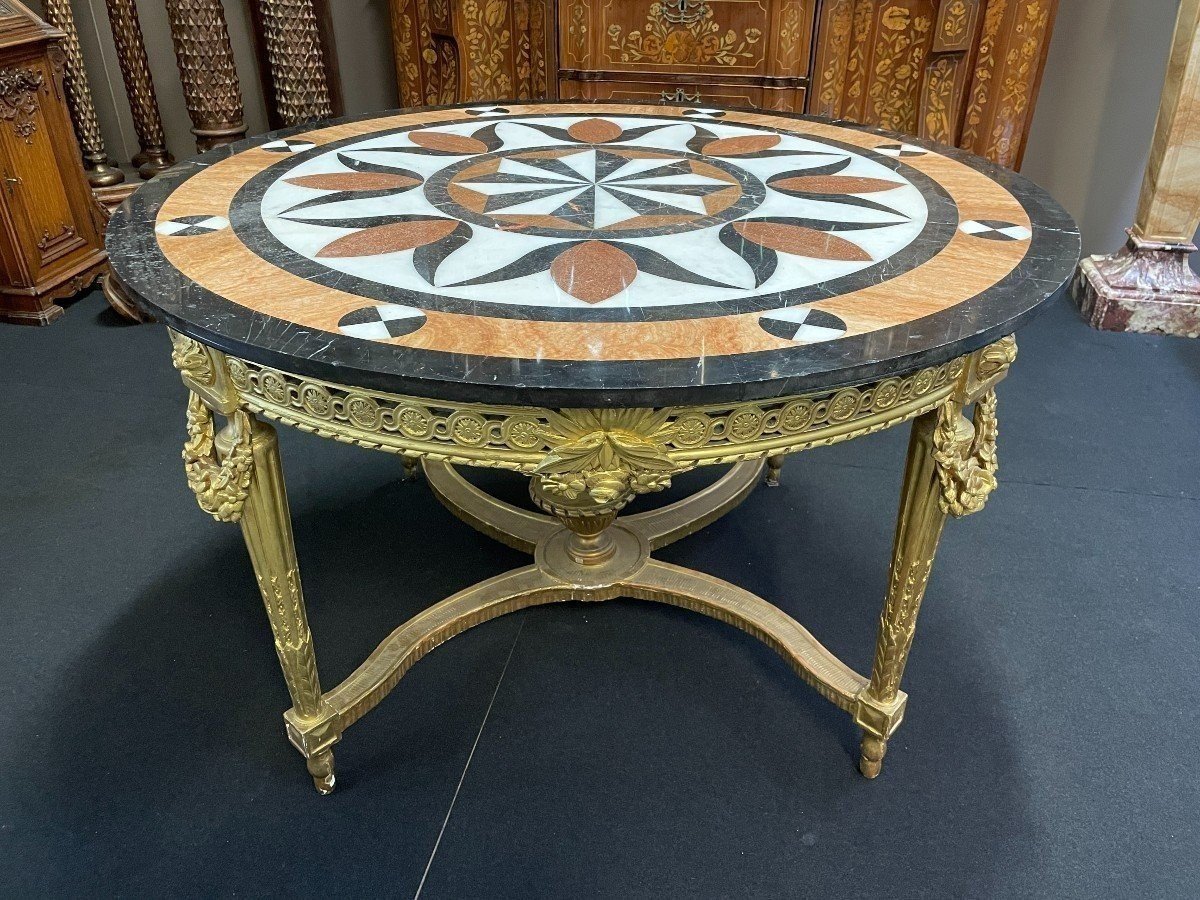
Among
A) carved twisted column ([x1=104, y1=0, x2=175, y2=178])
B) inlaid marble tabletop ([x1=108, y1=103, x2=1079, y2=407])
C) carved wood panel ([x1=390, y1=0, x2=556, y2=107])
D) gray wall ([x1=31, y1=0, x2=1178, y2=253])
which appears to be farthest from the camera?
carved twisted column ([x1=104, y1=0, x2=175, y2=178])

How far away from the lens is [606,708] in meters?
1.97

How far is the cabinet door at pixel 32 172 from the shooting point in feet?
11.4

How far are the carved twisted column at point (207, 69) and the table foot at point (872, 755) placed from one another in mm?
3519

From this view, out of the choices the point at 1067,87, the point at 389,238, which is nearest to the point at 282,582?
the point at 389,238

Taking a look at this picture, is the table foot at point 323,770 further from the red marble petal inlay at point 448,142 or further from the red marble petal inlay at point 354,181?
the red marble petal inlay at point 448,142

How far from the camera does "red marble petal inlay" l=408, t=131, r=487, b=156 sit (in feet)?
6.99

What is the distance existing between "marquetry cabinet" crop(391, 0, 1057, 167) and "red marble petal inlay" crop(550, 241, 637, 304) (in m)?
1.96

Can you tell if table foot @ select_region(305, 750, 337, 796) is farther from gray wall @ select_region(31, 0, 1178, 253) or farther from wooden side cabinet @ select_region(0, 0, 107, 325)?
gray wall @ select_region(31, 0, 1178, 253)

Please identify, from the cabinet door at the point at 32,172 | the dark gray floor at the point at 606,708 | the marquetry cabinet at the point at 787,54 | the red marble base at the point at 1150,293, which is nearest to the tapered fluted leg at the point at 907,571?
the dark gray floor at the point at 606,708

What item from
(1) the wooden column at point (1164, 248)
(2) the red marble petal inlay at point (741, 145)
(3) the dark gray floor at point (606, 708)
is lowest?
(3) the dark gray floor at point (606, 708)

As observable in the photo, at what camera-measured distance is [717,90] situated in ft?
11.4

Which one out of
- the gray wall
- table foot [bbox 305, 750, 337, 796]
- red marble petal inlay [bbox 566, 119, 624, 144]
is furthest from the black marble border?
the gray wall

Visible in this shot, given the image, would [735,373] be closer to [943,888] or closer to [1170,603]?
[943,888]

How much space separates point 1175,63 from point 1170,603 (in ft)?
7.30
